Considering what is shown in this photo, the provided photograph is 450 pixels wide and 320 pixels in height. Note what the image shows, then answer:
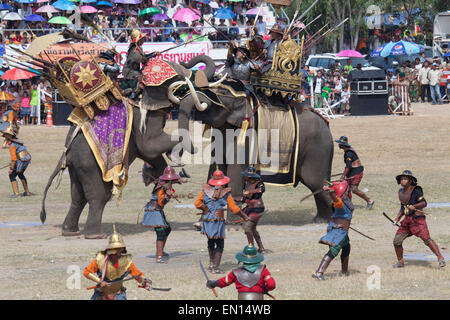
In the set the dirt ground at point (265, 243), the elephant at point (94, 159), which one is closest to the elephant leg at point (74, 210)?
the elephant at point (94, 159)

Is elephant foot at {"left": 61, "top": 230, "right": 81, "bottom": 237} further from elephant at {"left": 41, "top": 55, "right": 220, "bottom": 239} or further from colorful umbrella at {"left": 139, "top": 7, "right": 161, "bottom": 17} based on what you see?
colorful umbrella at {"left": 139, "top": 7, "right": 161, "bottom": 17}

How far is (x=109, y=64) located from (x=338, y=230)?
6.00m

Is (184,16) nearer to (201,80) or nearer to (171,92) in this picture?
(201,80)

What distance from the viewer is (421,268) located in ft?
40.9

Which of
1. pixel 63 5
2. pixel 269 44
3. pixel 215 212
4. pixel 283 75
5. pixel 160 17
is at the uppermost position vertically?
pixel 63 5

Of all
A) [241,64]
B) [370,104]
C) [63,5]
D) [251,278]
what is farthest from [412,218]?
[63,5]

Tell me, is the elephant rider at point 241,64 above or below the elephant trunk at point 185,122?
above

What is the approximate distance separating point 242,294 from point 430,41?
142 ft

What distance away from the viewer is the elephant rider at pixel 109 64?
51.8 ft

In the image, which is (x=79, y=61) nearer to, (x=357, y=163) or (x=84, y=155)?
(x=84, y=155)

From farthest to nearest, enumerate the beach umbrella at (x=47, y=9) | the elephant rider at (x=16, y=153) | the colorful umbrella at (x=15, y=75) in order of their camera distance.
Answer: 1. the beach umbrella at (x=47, y=9)
2. the colorful umbrella at (x=15, y=75)
3. the elephant rider at (x=16, y=153)

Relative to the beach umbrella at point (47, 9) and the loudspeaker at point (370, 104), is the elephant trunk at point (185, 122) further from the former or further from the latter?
the beach umbrella at point (47, 9)

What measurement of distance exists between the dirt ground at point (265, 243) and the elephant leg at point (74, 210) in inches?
9.4

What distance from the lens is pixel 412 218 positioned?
12516 mm
